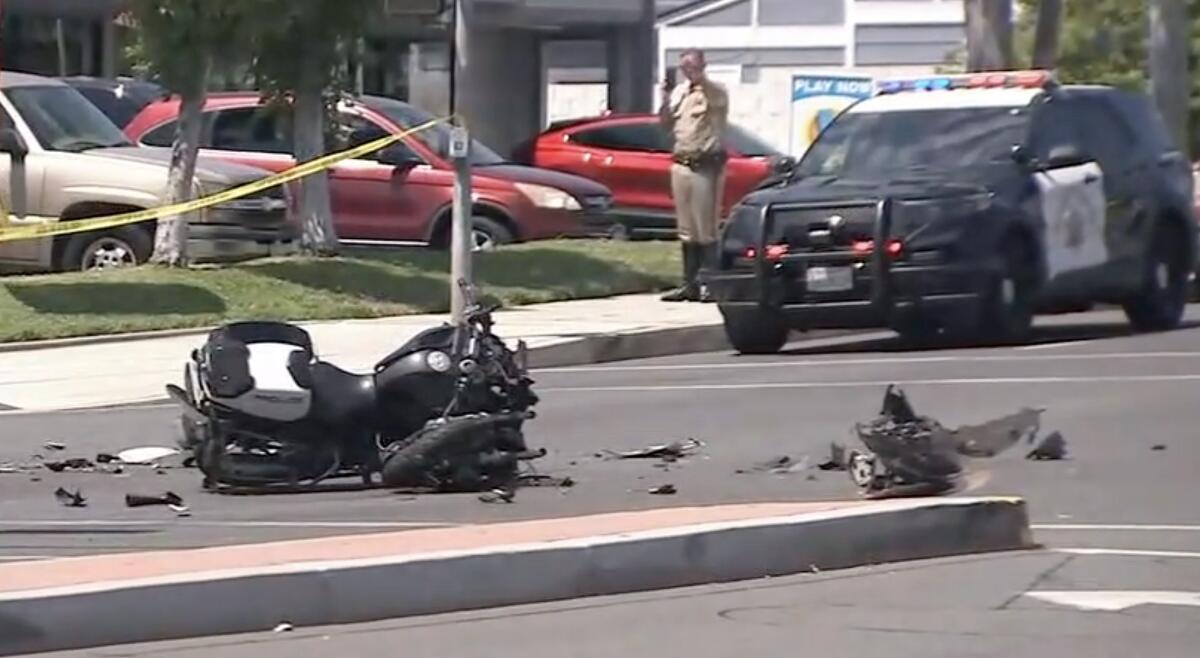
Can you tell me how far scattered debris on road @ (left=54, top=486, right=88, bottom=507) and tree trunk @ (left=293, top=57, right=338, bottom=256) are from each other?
31.2 feet

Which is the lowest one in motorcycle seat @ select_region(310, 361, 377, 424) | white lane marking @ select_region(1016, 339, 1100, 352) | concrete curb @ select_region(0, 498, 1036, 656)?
white lane marking @ select_region(1016, 339, 1100, 352)

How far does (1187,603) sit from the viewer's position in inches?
355

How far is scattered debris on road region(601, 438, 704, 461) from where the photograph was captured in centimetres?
1325

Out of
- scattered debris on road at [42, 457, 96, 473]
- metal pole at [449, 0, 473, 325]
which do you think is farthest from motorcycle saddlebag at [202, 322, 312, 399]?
metal pole at [449, 0, 473, 325]

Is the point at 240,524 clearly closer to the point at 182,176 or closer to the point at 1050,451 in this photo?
the point at 1050,451

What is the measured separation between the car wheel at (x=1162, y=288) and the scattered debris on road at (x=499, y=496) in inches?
362

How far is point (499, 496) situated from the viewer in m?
11.7

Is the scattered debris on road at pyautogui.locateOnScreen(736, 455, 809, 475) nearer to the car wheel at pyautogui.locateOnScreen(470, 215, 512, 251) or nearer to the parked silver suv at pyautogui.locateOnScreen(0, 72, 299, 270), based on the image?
the parked silver suv at pyautogui.locateOnScreen(0, 72, 299, 270)

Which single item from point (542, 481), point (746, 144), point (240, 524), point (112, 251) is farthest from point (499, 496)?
point (746, 144)

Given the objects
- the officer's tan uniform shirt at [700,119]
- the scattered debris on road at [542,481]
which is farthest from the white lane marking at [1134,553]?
the officer's tan uniform shirt at [700,119]

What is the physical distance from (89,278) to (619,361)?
173 inches

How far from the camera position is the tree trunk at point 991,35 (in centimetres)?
2583

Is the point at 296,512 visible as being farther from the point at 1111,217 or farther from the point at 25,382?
the point at 1111,217

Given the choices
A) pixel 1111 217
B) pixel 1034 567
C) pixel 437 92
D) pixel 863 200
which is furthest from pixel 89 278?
pixel 437 92
